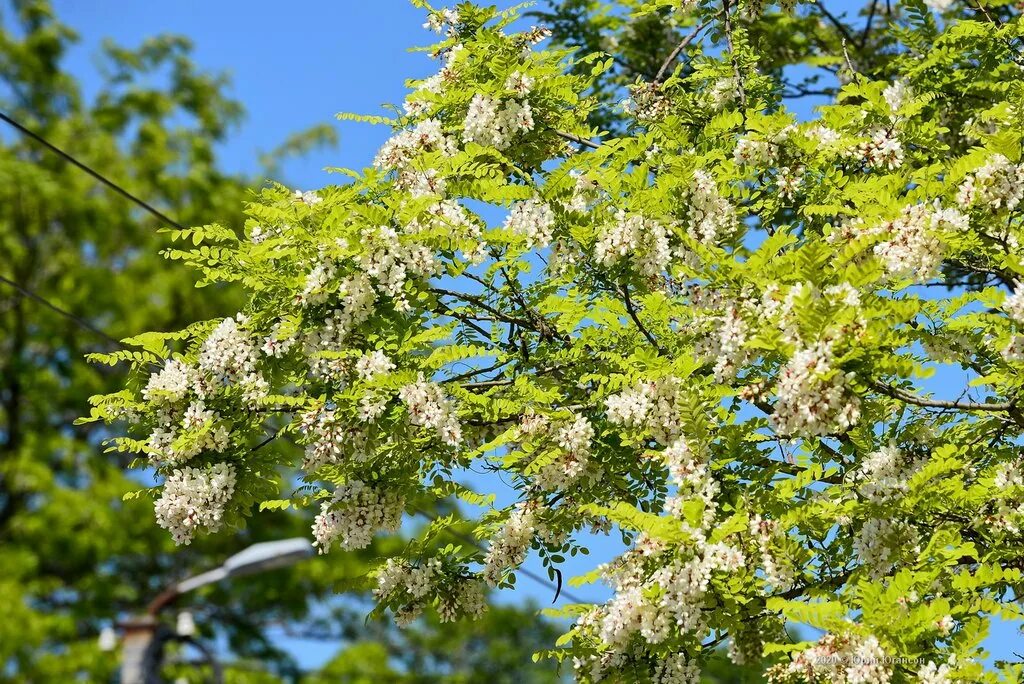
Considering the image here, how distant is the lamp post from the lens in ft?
29.7

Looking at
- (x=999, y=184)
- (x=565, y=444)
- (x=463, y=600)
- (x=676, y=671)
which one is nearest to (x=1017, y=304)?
(x=999, y=184)

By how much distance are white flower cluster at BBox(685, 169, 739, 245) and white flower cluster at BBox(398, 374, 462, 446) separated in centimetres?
176

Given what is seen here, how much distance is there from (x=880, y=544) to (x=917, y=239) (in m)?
1.58

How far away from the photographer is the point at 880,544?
6004 mm

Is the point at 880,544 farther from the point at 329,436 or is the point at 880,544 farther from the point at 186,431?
the point at 186,431

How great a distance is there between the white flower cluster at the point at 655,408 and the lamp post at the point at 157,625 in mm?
3635

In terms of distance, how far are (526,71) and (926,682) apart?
168 inches

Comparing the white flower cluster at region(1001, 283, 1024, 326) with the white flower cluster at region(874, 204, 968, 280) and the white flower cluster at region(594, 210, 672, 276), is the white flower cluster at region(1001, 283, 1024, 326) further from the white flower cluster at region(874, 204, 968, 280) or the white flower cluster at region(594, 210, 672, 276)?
the white flower cluster at region(594, 210, 672, 276)

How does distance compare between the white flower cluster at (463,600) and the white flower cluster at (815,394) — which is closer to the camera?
the white flower cluster at (815,394)

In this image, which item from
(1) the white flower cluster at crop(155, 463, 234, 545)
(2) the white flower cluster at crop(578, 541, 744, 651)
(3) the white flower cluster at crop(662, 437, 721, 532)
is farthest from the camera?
(1) the white flower cluster at crop(155, 463, 234, 545)

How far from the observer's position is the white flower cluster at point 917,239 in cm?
610

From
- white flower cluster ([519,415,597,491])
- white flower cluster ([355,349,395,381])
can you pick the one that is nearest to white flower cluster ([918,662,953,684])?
white flower cluster ([519,415,597,491])

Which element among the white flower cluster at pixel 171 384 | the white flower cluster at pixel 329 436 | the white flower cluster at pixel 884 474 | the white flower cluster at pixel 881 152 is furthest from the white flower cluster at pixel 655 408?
the white flower cluster at pixel 171 384

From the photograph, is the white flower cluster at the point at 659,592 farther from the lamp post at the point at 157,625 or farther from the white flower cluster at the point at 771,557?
the lamp post at the point at 157,625
